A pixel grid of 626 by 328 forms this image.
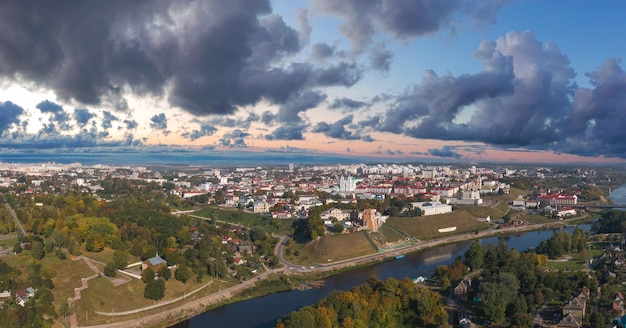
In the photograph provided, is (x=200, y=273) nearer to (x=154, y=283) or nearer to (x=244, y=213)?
(x=154, y=283)

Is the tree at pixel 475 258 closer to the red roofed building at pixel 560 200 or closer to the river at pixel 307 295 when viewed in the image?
the river at pixel 307 295

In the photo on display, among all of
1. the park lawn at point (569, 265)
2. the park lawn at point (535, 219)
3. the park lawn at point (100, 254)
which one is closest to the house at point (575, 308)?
the park lawn at point (569, 265)

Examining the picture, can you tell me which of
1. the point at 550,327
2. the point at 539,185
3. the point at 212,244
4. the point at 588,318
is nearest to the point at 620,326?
the point at 588,318

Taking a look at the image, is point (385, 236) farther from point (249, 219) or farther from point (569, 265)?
point (249, 219)

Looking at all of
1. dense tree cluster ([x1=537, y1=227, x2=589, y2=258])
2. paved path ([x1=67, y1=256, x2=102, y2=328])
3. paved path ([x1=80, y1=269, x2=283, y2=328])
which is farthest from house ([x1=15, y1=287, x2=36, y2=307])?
dense tree cluster ([x1=537, y1=227, x2=589, y2=258])

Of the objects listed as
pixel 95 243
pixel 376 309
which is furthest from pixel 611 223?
pixel 95 243

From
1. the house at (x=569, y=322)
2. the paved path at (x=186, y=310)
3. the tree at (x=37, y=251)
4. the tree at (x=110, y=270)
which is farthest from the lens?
the tree at (x=37, y=251)
